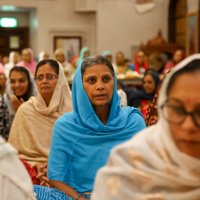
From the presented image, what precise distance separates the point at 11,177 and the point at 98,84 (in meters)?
0.89

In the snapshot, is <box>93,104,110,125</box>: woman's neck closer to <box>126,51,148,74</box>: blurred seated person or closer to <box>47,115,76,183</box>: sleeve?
<box>47,115,76,183</box>: sleeve

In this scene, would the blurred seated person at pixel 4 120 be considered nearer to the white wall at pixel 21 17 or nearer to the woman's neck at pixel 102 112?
the woman's neck at pixel 102 112

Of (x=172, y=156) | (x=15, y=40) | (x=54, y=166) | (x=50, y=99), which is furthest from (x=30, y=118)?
(x=15, y=40)

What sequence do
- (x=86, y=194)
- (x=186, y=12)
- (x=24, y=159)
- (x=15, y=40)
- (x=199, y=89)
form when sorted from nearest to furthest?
(x=199, y=89), (x=86, y=194), (x=24, y=159), (x=186, y=12), (x=15, y=40)

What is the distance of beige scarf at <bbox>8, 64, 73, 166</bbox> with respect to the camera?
2791 mm

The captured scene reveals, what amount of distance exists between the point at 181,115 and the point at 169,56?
1092 cm

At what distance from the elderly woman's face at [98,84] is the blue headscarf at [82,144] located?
0.03 m

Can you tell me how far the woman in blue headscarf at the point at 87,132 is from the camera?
1.89 meters

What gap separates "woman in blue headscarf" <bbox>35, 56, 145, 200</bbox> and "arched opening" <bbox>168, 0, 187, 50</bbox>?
9350 millimetres

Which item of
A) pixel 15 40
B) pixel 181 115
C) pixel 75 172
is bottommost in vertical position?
pixel 75 172

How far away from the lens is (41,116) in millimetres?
2875

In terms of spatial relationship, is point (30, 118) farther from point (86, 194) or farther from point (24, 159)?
point (86, 194)

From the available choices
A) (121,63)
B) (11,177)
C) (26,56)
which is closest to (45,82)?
(11,177)

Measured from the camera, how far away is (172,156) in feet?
3.25
